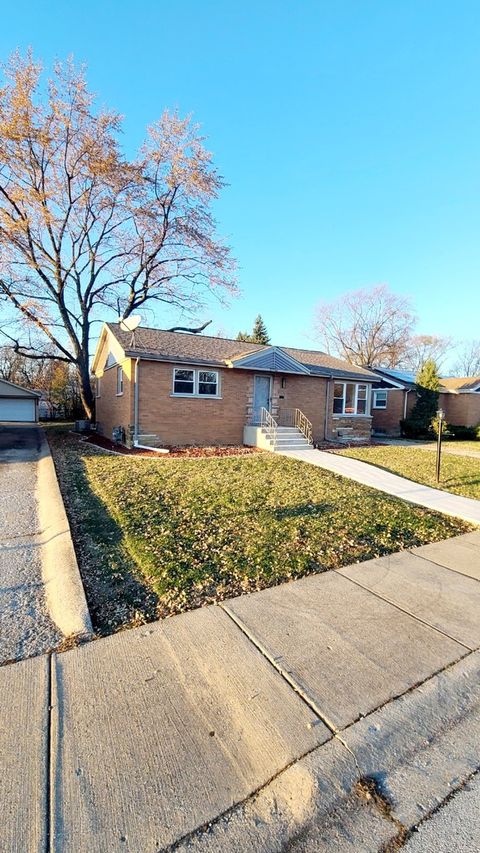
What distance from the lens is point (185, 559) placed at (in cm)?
399

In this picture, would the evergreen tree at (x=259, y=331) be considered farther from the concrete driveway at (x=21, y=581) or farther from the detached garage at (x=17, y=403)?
the concrete driveway at (x=21, y=581)

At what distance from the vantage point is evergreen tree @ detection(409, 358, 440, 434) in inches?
762

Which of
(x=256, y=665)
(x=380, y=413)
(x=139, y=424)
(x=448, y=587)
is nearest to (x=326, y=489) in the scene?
(x=448, y=587)

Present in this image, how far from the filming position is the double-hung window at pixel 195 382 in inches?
508

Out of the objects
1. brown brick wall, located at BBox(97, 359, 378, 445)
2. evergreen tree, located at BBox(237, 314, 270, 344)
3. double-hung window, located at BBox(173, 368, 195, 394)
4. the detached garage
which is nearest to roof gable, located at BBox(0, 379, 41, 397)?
the detached garage

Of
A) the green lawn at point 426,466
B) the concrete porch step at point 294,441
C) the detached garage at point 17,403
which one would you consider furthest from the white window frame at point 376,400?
the detached garage at point 17,403

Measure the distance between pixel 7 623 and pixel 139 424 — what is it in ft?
31.4

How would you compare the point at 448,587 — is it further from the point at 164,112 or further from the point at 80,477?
the point at 164,112

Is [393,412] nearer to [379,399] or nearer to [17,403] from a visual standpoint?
[379,399]

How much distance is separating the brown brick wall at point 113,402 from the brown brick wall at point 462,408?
62.0 feet

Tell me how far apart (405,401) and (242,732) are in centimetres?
2175

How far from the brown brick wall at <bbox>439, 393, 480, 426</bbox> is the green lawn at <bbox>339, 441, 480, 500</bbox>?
1096 cm

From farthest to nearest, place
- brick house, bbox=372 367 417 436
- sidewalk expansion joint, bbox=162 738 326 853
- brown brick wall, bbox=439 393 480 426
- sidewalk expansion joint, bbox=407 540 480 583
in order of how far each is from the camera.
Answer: brown brick wall, bbox=439 393 480 426
brick house, bbox=372 367 417 436
sidewalk expansion joint, bbox=407 540 480 583
sidewalk expansion joint, bbox=162 738 326 853

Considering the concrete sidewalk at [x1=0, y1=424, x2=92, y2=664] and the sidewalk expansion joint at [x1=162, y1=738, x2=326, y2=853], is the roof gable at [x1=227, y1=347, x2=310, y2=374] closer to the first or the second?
the concrete sidewalk at [x1=0, y1=424, x2=92, y2=664]
